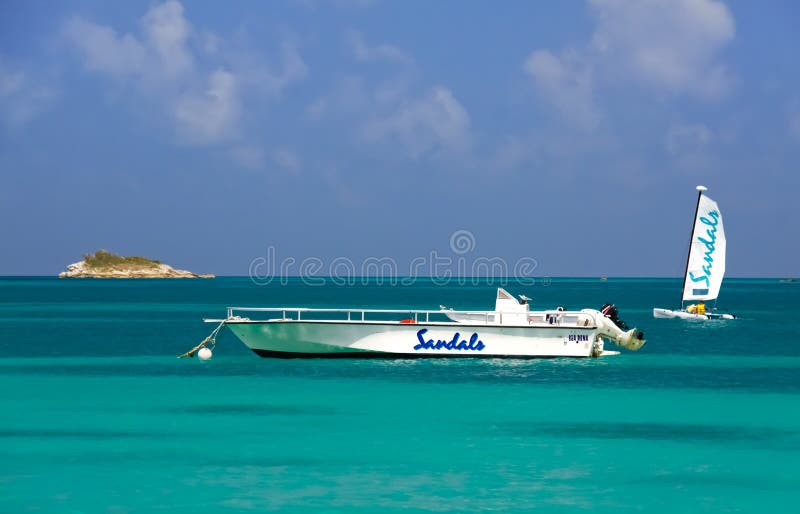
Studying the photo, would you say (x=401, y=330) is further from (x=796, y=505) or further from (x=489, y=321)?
(x=796, y=505)

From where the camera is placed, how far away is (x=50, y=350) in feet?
160

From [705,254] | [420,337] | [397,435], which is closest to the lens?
[397,435]

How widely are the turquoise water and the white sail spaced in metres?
32.8

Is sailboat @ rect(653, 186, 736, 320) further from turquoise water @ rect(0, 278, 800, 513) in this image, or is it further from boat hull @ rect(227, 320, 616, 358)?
boat hull @ rect(227, 320, 616, 358)

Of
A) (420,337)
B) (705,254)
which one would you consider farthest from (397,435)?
(705,254)

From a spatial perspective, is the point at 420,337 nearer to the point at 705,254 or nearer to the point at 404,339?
the point at 404,339

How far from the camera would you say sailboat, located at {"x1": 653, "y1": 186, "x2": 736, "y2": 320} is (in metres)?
74.5

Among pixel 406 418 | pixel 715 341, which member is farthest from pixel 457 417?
pixel 715 341

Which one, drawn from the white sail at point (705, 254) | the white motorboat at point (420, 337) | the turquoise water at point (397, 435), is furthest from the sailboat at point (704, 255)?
the white motorboat at point (420, 337)

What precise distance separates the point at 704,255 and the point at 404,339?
42.9m

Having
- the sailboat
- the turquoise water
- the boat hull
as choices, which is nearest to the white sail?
the sailboat

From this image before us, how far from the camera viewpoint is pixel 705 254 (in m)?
76.1

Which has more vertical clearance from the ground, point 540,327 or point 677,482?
point 540,327

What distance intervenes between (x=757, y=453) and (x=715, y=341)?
37.2 meters
